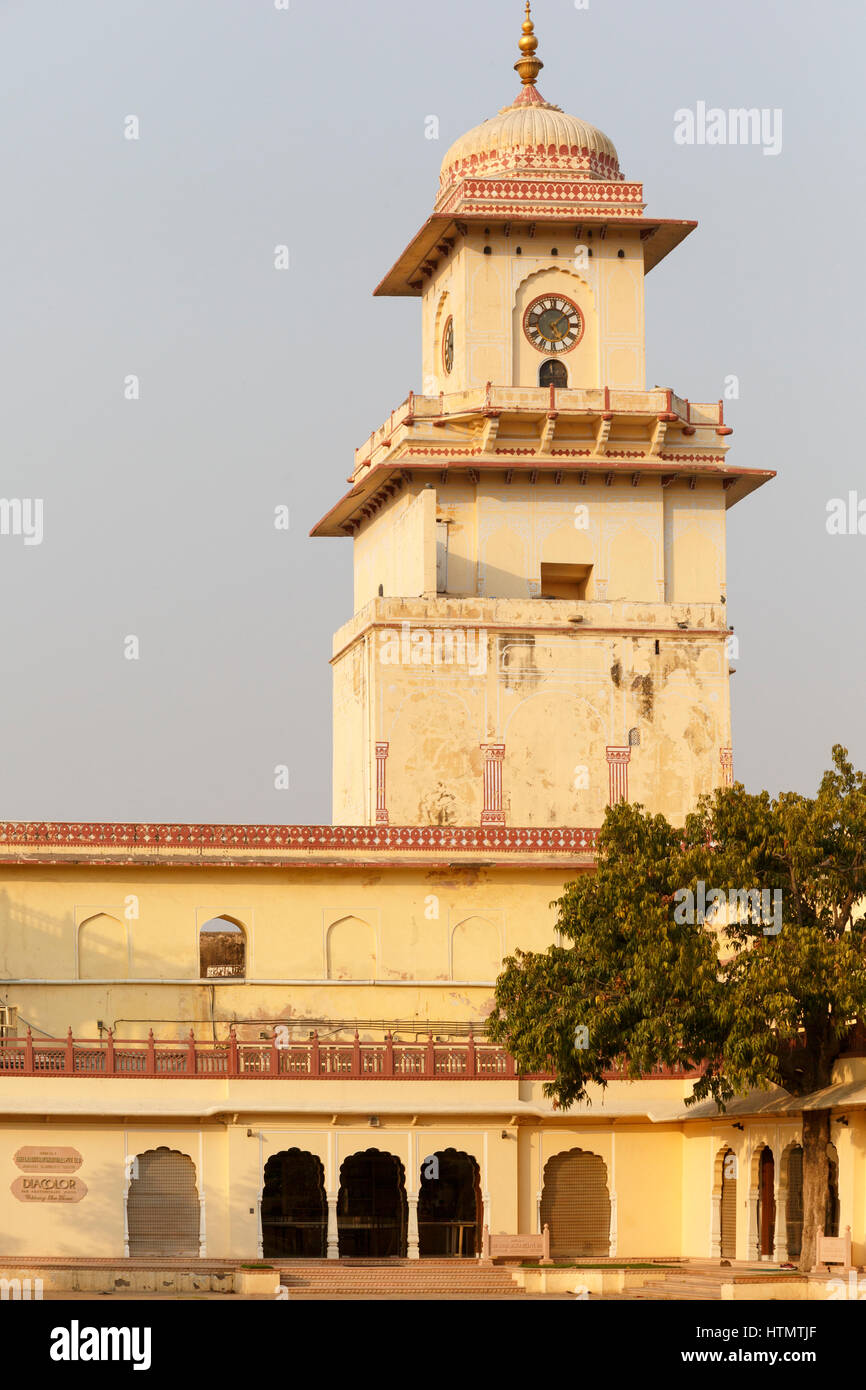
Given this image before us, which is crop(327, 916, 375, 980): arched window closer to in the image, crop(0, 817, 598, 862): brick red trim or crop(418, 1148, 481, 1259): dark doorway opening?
crop(0, 817, 598, 862): brick red trim

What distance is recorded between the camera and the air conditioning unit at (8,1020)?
45.1 m

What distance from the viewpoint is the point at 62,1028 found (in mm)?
45812

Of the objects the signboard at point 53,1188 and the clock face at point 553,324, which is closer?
Result: the signboard at point 53,1188

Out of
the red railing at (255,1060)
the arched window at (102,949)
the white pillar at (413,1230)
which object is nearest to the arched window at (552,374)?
the arched window at (102,949)

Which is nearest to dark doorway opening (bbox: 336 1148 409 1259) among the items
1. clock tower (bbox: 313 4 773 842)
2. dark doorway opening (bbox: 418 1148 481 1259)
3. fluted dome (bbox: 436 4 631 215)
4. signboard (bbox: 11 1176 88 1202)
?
dark doorway opening (bbox: 418 1148 481 1259)

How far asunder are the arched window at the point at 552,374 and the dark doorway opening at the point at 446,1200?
52.2ft

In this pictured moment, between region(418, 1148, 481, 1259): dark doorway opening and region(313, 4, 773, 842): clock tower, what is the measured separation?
22.2ft

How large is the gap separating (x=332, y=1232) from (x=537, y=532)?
15.7 meters

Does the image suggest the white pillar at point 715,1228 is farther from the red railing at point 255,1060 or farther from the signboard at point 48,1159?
the signboard at point 48,1159

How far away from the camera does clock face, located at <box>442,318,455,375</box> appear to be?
54.0m

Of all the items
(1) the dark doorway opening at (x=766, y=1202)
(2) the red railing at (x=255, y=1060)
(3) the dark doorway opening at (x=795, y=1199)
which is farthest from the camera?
(2) the red railing at (x=255, y=1060)

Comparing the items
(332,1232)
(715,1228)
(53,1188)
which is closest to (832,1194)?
(715,1228)

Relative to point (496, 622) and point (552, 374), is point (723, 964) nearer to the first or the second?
point (496, 622)

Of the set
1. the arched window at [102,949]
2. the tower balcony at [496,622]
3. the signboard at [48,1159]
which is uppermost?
the tower balcony at [496,622]
